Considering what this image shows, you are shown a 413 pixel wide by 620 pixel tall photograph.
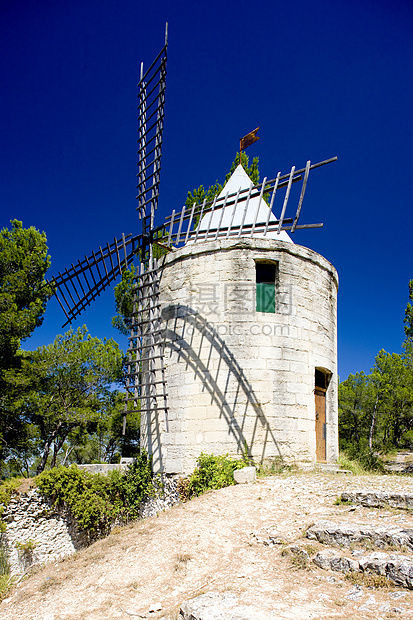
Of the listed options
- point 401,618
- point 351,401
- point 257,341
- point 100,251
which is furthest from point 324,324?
point 351,401

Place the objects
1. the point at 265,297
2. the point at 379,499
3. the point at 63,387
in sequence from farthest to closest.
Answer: the point at 63,387 < the point at 265,297 < the point at 379,499

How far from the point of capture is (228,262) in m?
9.18

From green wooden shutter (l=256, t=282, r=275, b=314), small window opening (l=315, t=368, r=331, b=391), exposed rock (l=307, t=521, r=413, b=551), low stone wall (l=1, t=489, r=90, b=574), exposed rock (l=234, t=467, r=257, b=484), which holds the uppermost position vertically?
green wooden shutter (l=256, t=282, r=275, b=314)

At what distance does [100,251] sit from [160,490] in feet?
19.3

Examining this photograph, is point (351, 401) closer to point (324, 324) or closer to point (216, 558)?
point (324, 324)

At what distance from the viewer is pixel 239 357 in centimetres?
875

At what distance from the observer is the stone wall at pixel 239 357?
8.58 m

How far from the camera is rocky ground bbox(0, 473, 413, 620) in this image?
12.9 ft

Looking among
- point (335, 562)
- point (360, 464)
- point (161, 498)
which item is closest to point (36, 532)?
point (161, 498)

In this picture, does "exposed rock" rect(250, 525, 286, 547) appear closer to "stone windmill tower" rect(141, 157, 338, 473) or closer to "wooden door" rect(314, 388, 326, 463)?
"stone windmill tower" rect(141, 157, 338, 473)

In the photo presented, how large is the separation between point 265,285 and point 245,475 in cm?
363

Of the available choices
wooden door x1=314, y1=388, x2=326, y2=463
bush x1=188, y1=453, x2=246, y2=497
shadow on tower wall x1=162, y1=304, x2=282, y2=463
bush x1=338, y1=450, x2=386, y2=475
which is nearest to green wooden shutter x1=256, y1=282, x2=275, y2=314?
shadow on tower wall x1=162, y1=304, x2=282, y2=463

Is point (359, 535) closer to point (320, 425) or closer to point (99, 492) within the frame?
point (320, 425)

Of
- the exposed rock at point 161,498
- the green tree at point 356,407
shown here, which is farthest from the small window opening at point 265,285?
the green tree at point 356,407
